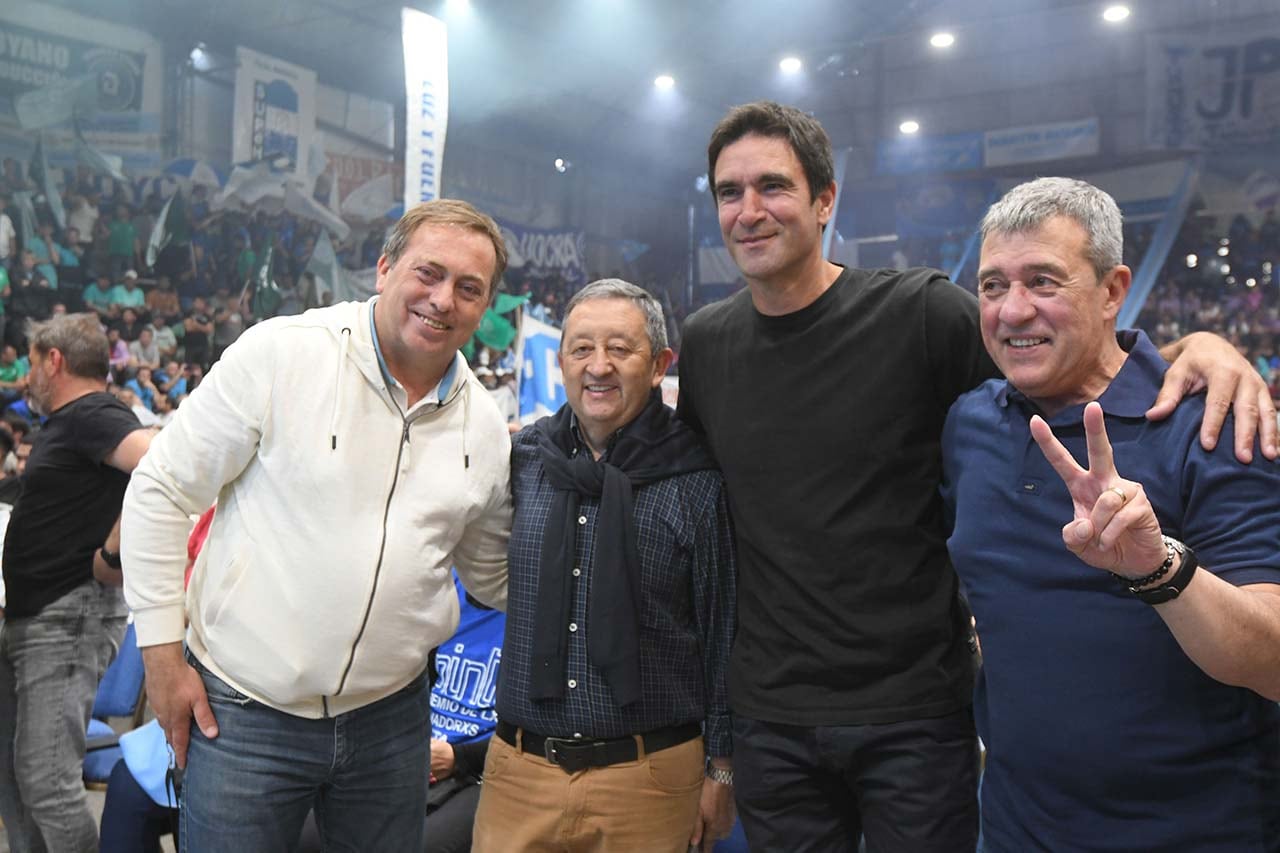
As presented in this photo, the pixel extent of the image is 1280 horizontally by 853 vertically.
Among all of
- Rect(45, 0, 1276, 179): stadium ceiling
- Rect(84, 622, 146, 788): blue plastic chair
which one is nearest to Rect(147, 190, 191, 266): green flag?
Rect(45, 0, 1276, 179): stadium ceiling

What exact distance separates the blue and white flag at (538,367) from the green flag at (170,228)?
678 centimetres

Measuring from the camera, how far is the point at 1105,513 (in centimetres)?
106

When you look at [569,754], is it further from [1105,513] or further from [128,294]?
[128,294]

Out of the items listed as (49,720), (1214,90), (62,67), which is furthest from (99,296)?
(1214,90)

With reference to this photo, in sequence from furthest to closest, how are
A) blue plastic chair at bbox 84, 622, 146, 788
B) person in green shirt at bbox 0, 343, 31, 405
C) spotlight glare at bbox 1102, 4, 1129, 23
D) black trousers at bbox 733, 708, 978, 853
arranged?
spotlight glare at bbox 1102, 4, 1129, 23
person in green shirt at bbox 0, 343, 31, 405
blue plastic chair at bbox 84, 622, 146, 788
black trousers at bbox 733, 708, 978, 853

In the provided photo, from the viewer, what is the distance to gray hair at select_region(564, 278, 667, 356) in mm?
1849

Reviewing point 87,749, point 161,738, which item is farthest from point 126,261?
point 161,738

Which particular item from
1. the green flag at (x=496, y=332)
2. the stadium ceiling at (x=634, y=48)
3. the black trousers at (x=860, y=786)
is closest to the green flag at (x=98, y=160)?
the stadium ceiling at (x=634, y=48)

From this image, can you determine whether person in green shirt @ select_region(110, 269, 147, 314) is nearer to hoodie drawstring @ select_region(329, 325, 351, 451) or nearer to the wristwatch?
hoodie drawstring @ select_region(329, 325, 351, 451)

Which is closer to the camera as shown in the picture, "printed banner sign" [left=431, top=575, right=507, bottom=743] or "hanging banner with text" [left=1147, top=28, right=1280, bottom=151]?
"printed banner sign" [left=431, top=575, right=507, bottom=743]

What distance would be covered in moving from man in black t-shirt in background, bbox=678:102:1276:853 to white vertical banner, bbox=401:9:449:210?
171 inches

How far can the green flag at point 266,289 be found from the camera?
11.0 meters

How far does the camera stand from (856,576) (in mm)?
1556

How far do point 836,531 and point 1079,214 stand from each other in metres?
0.59
